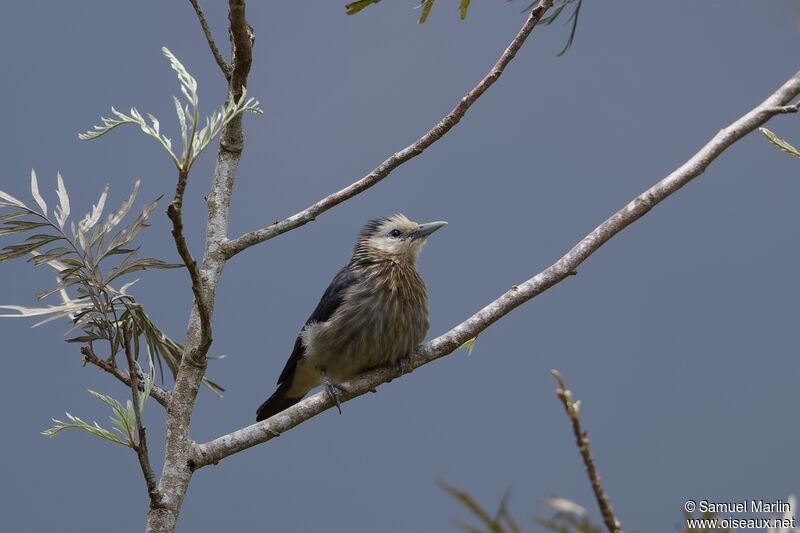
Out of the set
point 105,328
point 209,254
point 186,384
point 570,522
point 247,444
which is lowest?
point 570,522

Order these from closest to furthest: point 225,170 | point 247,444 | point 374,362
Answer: point 247,444 → point 225,170 → point 374,362

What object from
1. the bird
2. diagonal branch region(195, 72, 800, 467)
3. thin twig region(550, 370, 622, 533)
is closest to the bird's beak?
the bird

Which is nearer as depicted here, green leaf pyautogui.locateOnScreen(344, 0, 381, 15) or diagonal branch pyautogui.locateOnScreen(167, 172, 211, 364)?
diagonal branch pyautogui.locateOnScreen(167, 172, 211, 364)

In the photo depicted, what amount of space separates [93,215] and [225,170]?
47 cm

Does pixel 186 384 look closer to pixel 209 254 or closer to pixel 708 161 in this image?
pixel 209 254

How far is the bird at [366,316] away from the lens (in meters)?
3.33

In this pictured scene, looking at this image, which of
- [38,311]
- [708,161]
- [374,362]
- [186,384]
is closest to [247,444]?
[186,384]

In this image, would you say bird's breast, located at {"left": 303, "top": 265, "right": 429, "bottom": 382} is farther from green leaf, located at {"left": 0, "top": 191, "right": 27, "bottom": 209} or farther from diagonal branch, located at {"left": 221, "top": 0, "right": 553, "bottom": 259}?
green leaf, located at {"left": 0, "top": 191, "right": 27, "bottom": 209}

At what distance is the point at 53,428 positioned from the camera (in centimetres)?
→ 233

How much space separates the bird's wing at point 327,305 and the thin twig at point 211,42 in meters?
1.17

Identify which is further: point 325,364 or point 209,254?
point 325,364

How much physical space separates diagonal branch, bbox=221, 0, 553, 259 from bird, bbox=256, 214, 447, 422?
600mm

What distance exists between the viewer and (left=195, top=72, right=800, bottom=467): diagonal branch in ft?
7.77

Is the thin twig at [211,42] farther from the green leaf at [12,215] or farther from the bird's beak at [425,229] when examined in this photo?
the bird's beak at [425,229]
